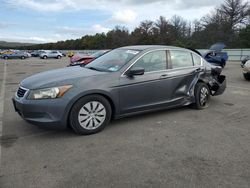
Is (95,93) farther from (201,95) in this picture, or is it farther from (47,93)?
(201,95)

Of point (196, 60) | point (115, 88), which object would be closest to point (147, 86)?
point (115, 88)

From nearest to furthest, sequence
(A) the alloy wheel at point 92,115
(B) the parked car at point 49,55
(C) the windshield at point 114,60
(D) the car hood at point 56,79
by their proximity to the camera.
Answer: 1. (D) the car hood at point 56,79
2. (A) the alloy wheel at point 92,115
3. (C) the windshield at point 114,60
4. (B) the parked car at point 49,55

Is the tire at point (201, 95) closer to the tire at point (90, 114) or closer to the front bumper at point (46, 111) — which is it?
the tire at point (90, 114)

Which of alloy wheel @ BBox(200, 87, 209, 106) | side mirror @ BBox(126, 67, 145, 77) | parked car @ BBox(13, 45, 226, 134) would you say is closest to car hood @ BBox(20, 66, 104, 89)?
parked car @ BBox(13, 45, 226, 134)

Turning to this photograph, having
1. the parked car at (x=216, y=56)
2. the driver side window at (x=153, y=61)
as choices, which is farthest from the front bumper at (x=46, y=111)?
the parked car at (x=216, y=56)

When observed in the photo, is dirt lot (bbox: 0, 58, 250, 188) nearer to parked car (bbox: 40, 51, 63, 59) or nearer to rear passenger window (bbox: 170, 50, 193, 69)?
rear passenger window (bbox: 170, 50, 193, 69)

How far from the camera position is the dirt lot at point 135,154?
2.76 m

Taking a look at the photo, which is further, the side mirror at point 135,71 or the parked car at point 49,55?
the parked car at point 49,55

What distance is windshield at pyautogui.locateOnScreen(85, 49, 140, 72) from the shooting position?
15.0ft

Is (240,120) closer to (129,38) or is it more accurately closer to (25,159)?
(25,159)

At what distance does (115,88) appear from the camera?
4.24 m

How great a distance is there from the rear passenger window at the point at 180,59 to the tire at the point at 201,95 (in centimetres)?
57

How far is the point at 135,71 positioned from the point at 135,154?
156 cm

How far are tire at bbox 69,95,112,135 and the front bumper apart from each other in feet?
0.57
